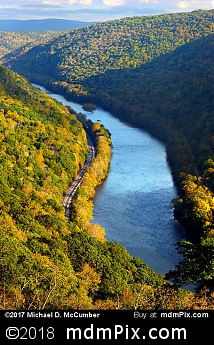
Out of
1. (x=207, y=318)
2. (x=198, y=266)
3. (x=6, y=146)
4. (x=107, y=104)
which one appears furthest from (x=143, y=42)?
(x=207, y=318)

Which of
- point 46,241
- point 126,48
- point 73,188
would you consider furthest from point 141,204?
point 126,48

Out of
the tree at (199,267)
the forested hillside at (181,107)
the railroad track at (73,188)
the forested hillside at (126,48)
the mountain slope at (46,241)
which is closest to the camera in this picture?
the mountain slope at (46,241)

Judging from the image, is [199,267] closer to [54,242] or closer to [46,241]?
[54,242]

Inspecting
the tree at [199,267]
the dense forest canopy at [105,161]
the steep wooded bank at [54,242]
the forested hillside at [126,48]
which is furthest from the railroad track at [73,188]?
the forested hillside at [126,48]

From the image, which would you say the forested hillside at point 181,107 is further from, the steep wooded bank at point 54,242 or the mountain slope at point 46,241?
the mountain slope at point 46,241

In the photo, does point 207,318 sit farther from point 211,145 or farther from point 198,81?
point 198,81

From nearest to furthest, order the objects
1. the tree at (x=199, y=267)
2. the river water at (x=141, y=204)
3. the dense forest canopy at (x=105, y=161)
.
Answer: the dense forest canopy at (x=105, y=161), the tree at (x=199, y=267), the river water at (x=141, y=204)
